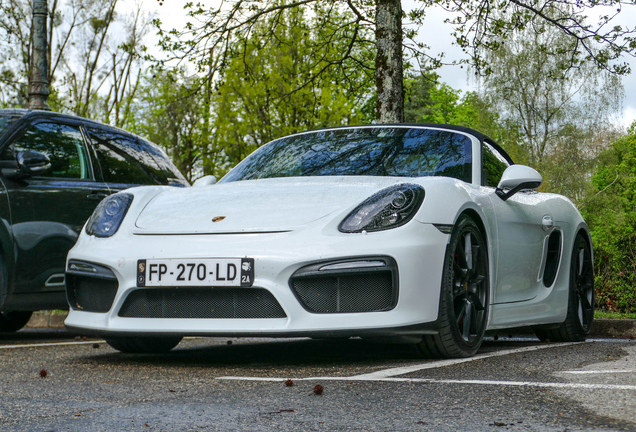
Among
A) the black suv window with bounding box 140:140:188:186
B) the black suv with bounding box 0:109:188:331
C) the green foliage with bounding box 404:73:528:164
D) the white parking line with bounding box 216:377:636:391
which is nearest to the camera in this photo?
the white parking line with bounding box 216:377:636:391

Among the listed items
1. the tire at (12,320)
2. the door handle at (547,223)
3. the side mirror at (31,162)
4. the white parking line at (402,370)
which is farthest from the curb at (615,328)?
the tire at (12,320)

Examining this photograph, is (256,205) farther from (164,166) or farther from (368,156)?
(164,166)

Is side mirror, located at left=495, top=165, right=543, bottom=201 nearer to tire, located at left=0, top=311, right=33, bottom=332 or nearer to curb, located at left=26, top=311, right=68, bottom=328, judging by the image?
tire, located at left=0, top=311, right=33, bottom=332

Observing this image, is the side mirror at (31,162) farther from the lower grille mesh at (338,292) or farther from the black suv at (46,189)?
the lower grille mesh at (338,292)

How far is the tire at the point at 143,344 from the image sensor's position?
4.74 meters

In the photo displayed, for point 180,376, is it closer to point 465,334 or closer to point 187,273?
point 187,273

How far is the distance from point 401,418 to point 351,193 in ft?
5.68

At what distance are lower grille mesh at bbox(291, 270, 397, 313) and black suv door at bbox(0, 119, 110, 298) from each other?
2.74 m

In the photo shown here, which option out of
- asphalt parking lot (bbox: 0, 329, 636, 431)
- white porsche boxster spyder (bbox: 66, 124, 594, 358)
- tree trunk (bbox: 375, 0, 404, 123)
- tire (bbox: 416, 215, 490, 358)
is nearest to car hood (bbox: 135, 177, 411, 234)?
white porsche boxster spyder (bbox: 66, 124, 594, 358)

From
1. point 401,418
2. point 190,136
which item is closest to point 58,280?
Result: point 401,418

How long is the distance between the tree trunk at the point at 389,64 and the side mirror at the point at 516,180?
18.4 feet

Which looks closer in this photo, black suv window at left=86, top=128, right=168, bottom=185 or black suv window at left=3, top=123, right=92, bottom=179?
black suv window at left=3, top=123, right=92, bottom=179

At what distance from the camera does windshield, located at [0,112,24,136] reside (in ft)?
19.9

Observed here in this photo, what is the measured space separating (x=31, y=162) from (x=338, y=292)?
2918 millimetres
